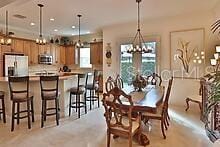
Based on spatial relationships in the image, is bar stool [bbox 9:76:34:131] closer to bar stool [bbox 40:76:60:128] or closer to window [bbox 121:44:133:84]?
bar stool [bbox 40:76:60:128]

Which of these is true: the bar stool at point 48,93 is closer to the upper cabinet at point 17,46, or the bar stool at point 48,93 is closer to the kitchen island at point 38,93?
the kitchen island at point 38,93

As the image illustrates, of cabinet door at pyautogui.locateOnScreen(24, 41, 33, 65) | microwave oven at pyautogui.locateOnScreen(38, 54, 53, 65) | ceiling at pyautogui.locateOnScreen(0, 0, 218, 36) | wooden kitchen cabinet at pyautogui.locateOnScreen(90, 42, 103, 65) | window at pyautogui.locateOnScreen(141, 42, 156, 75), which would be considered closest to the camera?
ceiling at pyautogui.locateOnScreen(0, 0, 218, 36)

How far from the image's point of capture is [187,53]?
5797mm

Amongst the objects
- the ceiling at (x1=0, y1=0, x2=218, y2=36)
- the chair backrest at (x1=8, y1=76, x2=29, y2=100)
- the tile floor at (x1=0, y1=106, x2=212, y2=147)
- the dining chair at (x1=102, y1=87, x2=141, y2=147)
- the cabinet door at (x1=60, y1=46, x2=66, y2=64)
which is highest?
the ceiling at (x1=0, y1=0, x2=218, y2=36)

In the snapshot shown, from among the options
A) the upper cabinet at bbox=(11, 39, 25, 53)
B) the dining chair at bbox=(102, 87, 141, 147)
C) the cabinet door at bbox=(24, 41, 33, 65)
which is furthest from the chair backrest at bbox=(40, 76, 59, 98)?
the cabinet door at bbox=(24, 41, 33, 65)

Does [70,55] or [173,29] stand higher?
[173,29]

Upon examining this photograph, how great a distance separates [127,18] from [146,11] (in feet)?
2.99

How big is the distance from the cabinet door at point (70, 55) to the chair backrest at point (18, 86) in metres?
5.12

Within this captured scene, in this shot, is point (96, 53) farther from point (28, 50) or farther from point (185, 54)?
point (185, 54)

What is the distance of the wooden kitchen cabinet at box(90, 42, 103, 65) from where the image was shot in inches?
330

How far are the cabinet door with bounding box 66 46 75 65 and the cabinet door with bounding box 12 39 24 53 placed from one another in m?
2.53

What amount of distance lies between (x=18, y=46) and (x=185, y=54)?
20.5 feet

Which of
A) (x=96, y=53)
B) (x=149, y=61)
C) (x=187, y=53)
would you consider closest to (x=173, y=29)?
(x=187, y=53)

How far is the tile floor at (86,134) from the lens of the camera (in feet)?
10.5
